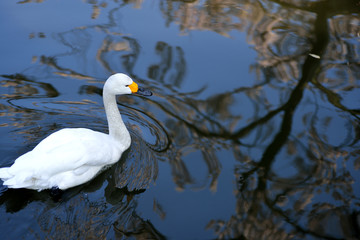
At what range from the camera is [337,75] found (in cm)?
656

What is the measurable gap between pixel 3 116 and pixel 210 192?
8.90 feet

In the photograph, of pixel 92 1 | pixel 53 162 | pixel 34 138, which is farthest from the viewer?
pixel 92 1

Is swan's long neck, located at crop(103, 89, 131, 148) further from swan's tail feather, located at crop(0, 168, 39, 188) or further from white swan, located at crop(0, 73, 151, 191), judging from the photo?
swan's tail feather, located at crop(0, 168, 39, 188)

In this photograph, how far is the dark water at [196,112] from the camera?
4207 millimetres

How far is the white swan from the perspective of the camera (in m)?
4.12

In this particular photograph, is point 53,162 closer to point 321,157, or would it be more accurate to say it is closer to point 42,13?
point 321,157

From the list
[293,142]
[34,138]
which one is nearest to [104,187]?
[34,138]

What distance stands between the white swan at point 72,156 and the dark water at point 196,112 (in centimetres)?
17

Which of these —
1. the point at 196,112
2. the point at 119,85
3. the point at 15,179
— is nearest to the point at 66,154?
the point at 15,179

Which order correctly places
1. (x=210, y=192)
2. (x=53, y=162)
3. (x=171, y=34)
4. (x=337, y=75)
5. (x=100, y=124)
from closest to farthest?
(x=53, y=162) → (x=210, y=192) → (x=100, y=124) → (x=337, y=75) → (x=171, y=34)

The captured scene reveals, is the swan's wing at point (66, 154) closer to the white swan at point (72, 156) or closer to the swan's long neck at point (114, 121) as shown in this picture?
the white swan at point (72, 156)

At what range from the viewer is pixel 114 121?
4.95 metres

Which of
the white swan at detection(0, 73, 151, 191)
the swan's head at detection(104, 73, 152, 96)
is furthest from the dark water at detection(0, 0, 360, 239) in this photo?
the swan's head at detection(104, 73, 152, 96)

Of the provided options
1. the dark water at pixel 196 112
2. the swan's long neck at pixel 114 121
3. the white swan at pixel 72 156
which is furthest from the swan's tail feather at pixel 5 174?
A: the swan's long neck at pixel 114 121
